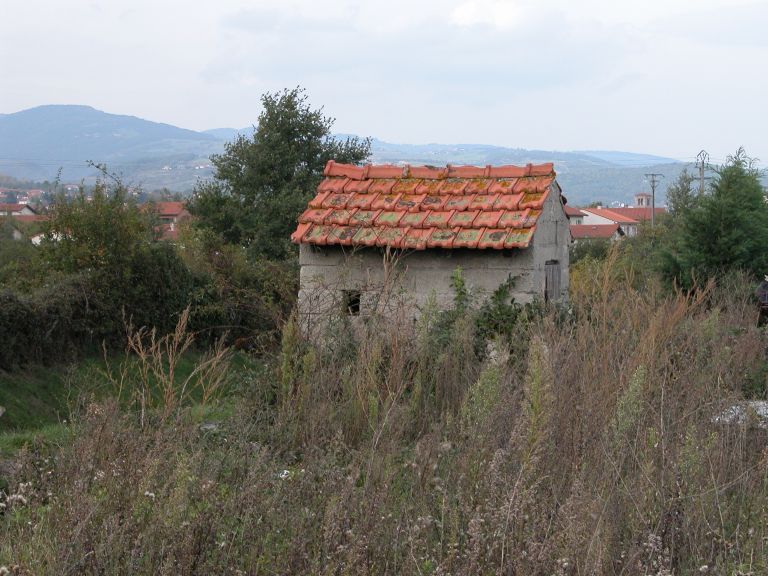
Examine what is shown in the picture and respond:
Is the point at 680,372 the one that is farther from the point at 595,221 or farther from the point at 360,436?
the point at 595,221

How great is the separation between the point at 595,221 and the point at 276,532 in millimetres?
125008

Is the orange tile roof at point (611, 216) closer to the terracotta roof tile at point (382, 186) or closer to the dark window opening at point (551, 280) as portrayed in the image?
the dark window opening at point (551, 280)

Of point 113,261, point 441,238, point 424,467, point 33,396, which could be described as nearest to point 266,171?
point 113,261

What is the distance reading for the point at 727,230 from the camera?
16109mm

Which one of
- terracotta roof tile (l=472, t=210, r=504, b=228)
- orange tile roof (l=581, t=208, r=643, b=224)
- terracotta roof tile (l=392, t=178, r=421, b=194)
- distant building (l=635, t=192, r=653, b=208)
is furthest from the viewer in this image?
distant building (l=635, t=192, r=653, b=208)

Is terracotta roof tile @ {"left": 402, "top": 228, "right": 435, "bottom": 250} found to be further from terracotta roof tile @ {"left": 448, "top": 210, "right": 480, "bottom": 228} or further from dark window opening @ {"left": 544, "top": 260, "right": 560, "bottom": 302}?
dark window opening @ {"left": 544, "top": 260, "right": 560, "bottom": 302}

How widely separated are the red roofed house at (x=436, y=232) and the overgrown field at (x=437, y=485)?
3.77 meters

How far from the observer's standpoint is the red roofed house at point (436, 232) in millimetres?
10258

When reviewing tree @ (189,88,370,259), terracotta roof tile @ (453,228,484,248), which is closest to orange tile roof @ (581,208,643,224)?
tree @ (189,88,370,259)

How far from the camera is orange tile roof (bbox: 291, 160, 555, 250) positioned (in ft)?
34.0

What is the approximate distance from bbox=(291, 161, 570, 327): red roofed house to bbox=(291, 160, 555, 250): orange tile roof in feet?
0.04

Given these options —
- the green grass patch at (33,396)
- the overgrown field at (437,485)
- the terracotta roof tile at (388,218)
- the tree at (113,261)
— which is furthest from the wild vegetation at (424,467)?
the tree at (113,261)

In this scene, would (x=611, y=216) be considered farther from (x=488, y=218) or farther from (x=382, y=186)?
(x=488, y=218)

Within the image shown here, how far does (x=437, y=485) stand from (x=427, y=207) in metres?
6.87
